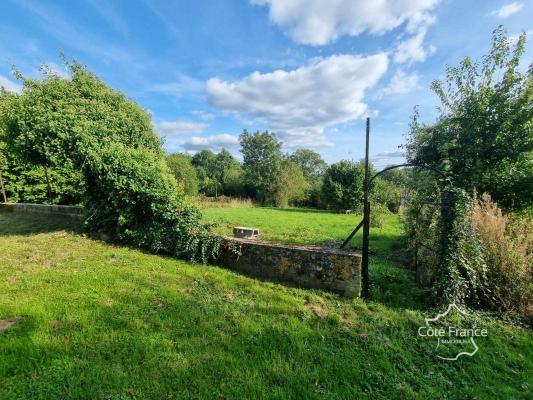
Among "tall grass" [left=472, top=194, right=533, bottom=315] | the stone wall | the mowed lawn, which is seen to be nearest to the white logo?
the mowed lawn

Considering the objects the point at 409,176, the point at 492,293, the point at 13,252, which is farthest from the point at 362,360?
the point at 13,252

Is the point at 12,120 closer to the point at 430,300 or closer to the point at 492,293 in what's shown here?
the point at 430,300

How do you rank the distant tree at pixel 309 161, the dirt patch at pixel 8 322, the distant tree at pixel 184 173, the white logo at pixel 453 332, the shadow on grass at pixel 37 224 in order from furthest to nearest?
the distant tree at pixel 309 161
the distant tree at pixel 184 173
the shadow on grass at pixel 37 224
the white logo at pixel 453 332
the dirt patch at pixel 8 322

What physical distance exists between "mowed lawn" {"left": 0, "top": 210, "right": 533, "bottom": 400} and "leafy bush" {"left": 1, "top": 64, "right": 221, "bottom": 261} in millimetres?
1361

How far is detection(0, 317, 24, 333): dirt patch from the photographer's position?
2831mm

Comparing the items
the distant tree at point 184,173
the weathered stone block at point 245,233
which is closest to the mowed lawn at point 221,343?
the weathered stone block at point 245,233

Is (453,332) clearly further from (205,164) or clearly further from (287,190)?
(205,164)

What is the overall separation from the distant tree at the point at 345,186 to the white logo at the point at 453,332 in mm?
16333

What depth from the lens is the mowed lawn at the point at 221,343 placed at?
2.29 meters

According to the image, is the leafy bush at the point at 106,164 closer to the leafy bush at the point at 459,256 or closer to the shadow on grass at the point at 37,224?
the shadow on grass at the point at 37,224

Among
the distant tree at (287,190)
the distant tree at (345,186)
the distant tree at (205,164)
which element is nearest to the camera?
the distant tree at (345,186)

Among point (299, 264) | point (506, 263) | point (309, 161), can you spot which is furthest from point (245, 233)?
point (309, 161)

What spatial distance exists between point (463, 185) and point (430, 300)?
2.95 metres

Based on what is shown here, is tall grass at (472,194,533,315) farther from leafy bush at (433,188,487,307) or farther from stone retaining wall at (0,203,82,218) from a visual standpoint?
stone retaining wall at (0,203,82,218)
